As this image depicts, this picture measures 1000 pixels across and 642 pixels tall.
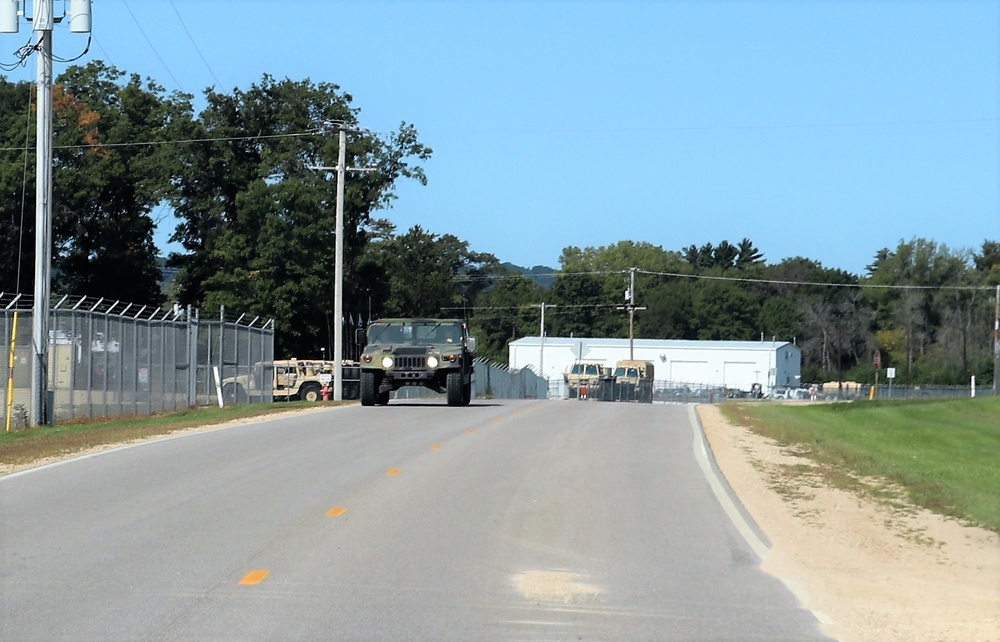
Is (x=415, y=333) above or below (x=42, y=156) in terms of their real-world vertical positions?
below

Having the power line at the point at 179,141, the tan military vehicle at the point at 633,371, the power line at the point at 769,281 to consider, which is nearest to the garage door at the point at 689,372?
the power line at the point at 769,281

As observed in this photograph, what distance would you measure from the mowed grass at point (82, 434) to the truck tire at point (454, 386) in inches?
159

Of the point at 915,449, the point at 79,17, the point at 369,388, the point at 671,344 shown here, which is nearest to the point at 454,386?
the point at 369,388

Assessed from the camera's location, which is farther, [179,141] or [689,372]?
[689,372]

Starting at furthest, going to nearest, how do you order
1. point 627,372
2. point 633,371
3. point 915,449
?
point 627,372 → point 633,371 → point 915,449

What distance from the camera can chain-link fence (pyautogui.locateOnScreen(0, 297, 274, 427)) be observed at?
2614 cm

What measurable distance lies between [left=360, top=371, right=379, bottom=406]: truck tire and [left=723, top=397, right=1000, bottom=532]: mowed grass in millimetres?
8627

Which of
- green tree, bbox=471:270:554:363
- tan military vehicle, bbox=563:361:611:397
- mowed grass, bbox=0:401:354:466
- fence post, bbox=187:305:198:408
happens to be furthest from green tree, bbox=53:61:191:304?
green tree, bbox=471:270:554:363

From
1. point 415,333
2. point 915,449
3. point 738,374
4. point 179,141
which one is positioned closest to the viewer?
point 915,449

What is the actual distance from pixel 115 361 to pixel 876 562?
76.6 feet

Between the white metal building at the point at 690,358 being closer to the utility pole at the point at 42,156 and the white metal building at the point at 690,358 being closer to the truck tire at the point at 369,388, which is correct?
the truck tire at the point at 369,388

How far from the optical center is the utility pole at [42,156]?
25078mm

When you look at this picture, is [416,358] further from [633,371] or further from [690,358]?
[690,358]

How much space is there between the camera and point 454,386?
30.9m
